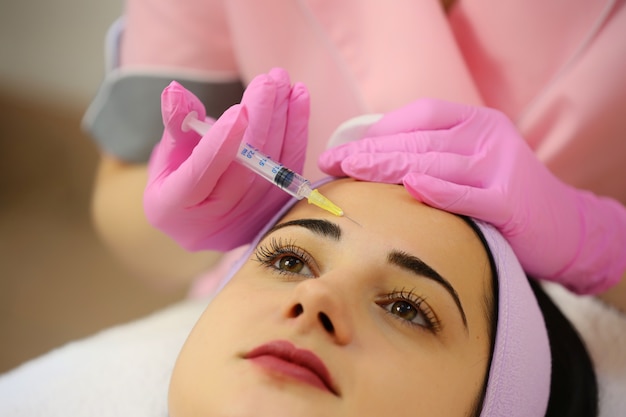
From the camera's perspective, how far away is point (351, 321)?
0.59m

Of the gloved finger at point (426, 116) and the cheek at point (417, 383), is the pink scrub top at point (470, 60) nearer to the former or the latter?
the gloved finger at point (426, 116)

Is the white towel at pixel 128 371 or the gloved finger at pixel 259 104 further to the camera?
the white towel at pixel 128 371

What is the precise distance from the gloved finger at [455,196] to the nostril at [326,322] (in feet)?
0.60

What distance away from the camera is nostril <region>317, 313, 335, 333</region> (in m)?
0.58

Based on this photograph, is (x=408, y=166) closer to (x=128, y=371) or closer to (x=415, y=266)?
(x=415, y=266)

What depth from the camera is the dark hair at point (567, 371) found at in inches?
31.4

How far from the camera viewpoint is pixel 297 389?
0.54 m

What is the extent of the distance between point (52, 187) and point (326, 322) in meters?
1.45

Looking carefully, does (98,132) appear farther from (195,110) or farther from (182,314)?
(195,110)

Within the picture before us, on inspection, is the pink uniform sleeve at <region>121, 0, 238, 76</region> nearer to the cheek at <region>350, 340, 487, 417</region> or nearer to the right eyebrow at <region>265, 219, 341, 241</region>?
the right eyebrow at <region>265, 219, 341, 241</region>

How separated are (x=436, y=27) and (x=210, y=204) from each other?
0.41 meters

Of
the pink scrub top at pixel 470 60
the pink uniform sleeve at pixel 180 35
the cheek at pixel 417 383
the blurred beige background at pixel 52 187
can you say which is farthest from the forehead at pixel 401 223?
the blurred beige background at pixel 52 187

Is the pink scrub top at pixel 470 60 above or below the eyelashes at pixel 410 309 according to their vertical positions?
above

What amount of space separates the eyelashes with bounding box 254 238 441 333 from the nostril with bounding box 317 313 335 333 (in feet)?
0.24
